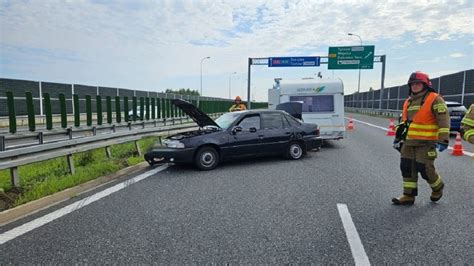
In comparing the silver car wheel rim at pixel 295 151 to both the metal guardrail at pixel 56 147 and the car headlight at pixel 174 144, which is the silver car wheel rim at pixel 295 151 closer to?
the car headlight at pixel 174 144

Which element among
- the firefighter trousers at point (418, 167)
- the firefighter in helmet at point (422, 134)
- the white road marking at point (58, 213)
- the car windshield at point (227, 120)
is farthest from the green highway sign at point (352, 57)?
the white road marking at point (58, 213)

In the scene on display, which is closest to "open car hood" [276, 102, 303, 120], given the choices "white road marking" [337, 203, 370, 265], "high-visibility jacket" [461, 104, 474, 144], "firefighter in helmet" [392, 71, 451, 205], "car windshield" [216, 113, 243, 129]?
"car windshield" [216, 113, 243, 129]

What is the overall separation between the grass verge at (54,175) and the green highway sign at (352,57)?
2861 centimetres

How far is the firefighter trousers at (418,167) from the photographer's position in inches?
189

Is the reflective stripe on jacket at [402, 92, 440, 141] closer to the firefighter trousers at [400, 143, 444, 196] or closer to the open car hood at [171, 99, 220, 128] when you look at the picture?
the firefighter trousers at [400, 143, 444, 196]

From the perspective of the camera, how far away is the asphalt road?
10.8 feet

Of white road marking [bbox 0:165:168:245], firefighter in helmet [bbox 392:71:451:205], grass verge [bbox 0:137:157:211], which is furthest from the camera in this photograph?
grass verge [bbox 0:137:157:211]

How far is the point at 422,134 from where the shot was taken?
481 centimetres

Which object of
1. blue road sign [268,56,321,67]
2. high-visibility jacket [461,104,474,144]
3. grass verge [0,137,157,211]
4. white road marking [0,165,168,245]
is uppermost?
blue road sign [268,56,321,67]

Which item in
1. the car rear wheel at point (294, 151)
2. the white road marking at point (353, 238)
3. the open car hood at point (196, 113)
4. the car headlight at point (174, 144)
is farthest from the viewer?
the car rear wheel at point (294, 151)

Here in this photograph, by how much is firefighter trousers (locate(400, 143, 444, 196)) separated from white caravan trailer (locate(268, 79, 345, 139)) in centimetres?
673

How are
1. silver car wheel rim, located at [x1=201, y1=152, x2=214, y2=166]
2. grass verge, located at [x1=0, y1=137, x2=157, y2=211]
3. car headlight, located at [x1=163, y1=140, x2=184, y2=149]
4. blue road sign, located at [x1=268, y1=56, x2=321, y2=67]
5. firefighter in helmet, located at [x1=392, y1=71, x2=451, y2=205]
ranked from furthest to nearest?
blue road sign, located at [x1=268, y1=56, x2=321, y2=67] < silver car wheel rim, located at [x1=201, y1=152, x2=214, y2=166] < car headlight, located at [x1=163, y1=140, x2=184, y2=149] < grass verge, located at [x1=0, y1=137, x2=157, y2=211] < firefighter in helmet, located at [x1=392, y1=71, x2=451, y2=205]

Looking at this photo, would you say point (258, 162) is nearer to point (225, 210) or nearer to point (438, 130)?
point (225, 210)

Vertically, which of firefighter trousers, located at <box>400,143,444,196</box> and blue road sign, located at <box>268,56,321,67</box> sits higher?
blue road sign, located at <box>268,56,321,67</box>
